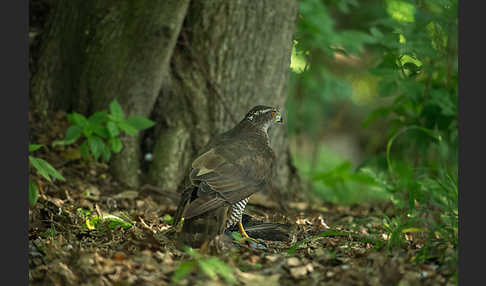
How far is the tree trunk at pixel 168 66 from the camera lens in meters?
4.76

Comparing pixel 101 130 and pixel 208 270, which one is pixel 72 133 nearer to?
pixel 101 130

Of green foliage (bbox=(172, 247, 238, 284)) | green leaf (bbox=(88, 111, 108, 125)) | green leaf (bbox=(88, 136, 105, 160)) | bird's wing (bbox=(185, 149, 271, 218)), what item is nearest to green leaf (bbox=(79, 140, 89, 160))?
green leaf (bbox=(88, 136, 105, 160))

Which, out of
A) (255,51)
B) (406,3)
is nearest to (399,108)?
(406,3)

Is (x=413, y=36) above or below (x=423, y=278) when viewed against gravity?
above

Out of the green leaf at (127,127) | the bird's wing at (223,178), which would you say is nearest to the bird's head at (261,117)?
the bird's wing at (223,178)

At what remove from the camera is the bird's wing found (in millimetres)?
3410

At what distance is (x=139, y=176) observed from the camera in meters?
5.14

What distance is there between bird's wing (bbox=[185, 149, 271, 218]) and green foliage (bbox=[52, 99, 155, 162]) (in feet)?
3.51

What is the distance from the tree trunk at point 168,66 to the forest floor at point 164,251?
0.55 m

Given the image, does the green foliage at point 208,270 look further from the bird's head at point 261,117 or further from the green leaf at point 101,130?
the green leaf at point 101,130

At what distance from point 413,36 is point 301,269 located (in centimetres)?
272

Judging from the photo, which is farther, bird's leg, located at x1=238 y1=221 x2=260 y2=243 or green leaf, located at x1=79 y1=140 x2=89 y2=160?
green leaf, located at x1=79 y1=140 x2=89 y2=160

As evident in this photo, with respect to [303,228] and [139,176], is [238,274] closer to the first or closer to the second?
[303,228]

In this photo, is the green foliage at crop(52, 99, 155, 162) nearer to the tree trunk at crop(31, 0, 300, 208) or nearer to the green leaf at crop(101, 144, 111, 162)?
the green leaf at crop(101, 144, 111, 162)
